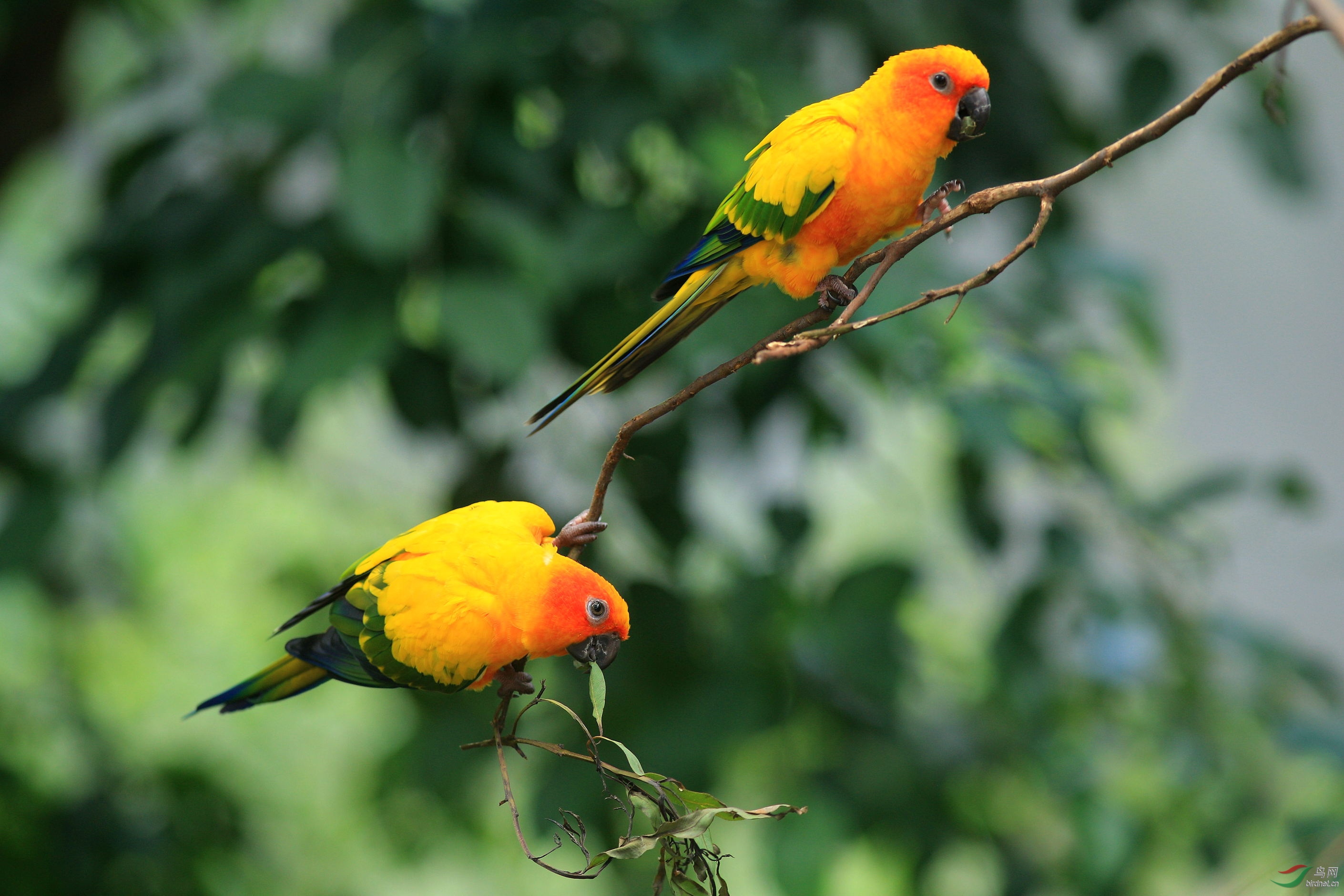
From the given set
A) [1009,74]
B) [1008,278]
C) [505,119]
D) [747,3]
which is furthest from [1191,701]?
[505,119]

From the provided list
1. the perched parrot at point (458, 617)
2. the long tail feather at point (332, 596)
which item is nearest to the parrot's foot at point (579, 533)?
the perched parrot at point (458, 617)

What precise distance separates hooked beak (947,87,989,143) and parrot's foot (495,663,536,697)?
1.26 ft

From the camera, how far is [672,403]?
0.45 metres

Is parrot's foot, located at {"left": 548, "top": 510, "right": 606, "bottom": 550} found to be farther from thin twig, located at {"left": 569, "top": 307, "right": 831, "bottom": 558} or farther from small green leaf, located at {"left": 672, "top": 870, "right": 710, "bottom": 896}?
small green leaf, located at {"left": 672, "top": 870, "right": 710, "bottom": 896}

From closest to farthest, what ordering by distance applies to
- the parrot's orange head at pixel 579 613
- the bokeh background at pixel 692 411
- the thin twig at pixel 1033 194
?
the thin twig at pixel 1033 194 → the parrot's orange head at pixel 579 613 → the bokeh background at pixel 692 411

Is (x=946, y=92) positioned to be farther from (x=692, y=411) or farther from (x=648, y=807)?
(x=692, y=411)

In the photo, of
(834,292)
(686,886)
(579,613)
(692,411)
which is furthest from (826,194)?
(692,411)

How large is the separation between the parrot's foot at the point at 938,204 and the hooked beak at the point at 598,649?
0.94ft

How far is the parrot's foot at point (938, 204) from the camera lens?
0.61m

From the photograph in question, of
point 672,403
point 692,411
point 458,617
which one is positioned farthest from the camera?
point 692,411

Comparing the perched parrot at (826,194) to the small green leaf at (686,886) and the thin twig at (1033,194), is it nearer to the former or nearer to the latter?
the thin twig at (1033,194)

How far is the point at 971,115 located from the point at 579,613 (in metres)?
0.34

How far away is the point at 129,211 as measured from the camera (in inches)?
71.4

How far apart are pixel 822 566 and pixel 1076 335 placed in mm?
807
